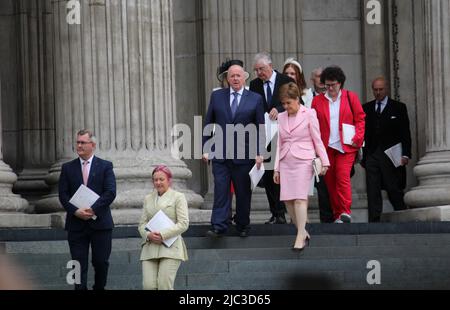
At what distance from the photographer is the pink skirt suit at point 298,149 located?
14.9 metres

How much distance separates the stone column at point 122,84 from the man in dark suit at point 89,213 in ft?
7.97

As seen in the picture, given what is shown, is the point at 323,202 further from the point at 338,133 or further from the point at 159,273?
the point at 159,273

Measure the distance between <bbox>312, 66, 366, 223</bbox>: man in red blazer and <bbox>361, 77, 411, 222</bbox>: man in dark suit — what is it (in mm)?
1608

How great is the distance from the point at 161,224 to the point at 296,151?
8.63ft

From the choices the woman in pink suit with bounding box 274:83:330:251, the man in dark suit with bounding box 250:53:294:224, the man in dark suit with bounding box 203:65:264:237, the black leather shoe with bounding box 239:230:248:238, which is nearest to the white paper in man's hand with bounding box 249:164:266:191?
the man in dark suit with bounding box 203:65:264:237

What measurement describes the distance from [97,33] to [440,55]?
4720 mm

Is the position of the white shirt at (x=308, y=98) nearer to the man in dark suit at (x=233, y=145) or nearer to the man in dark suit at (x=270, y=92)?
the man in dark suit at (x=270, y=92)

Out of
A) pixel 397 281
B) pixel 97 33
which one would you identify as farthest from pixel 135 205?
pixel 397 281

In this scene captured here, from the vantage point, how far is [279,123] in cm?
1518

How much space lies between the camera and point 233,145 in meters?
14.8

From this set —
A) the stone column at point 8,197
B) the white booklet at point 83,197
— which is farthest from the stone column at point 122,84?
the white booklet at point 83,197

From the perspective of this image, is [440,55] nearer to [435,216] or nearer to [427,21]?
[427,21]

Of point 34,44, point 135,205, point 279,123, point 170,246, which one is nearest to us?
point 170,246

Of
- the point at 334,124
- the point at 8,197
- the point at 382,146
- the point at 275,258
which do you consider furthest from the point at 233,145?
the point at 382,146
